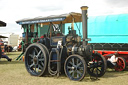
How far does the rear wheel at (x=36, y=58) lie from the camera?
21.3 feet

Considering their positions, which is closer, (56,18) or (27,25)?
(56,18)

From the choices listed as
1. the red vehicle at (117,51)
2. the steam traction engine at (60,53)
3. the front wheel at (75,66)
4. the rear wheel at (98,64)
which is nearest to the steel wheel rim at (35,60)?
the steam traction engine at (60,53)

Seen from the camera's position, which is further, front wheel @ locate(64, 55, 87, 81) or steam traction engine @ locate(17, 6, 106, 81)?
steam traction engine @ locate(17, 6, 106, 81)

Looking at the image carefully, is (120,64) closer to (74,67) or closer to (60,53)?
(74,67)

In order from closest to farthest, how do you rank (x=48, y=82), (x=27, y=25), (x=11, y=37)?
(x=48, y=82) → (x=27, y=25) → (x=11, y=37)

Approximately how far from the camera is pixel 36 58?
6.80m

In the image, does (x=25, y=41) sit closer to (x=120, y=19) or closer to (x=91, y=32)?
(x=91, y=32)

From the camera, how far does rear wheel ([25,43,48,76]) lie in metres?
6.48

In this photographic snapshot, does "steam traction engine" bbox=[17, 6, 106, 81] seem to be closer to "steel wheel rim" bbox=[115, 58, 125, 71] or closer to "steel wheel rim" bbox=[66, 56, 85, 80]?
"steel wheel rim" bbox=[66, 56, 85, 80]

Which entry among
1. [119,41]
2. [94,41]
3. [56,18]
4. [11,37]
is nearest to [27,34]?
[56,18]

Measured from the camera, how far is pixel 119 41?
8.80 meters

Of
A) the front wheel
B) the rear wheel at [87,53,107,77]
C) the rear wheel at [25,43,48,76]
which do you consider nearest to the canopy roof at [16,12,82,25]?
the rear wheel at [25,43,48,76]

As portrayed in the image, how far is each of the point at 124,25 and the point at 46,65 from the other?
4710 millimetres

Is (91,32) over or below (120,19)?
below
